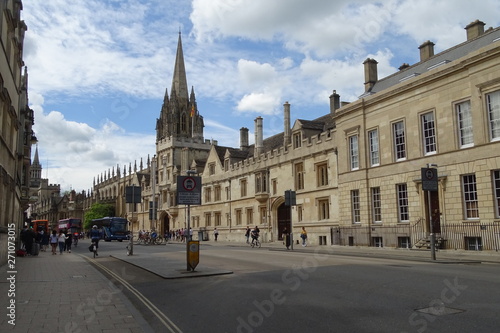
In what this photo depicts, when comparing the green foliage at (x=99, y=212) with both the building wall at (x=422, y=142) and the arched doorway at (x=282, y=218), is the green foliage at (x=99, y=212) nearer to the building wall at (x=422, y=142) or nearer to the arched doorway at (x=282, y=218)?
the arched doorway at (x=282, y=218)

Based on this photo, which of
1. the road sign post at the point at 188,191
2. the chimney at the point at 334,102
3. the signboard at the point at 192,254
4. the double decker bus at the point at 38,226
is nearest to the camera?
the signboard at the point at 192,254

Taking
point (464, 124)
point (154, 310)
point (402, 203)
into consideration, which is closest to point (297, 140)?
point (402, 203)

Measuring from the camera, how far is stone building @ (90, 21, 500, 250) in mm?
21891

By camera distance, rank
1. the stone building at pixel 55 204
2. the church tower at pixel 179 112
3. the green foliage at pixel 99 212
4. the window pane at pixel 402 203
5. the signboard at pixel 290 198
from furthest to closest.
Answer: the stone building at pixel 55 204
the green foliage at pixel 99 212
the church tower at pixel 179 112
the signboard at pixel 290 198
the window pane at pixel 402 203

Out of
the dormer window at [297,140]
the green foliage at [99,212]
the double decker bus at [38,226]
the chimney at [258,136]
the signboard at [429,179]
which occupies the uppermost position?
the chimney at [258,136]

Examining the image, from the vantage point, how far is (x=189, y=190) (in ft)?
47.8

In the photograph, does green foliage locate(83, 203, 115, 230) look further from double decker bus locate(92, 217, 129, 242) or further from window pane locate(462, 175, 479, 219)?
window pane locate(462, 175, 479, 219)

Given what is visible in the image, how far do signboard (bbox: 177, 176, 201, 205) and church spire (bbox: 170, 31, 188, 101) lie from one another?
224 ft

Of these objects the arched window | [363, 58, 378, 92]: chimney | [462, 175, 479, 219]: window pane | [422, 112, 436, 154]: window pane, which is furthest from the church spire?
[462, 175, 479, 219]: window pane

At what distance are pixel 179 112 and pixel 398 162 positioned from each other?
58.0 metres

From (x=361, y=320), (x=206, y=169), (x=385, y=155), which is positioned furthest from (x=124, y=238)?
(x=361, y=320)

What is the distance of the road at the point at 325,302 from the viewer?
6.70 meters

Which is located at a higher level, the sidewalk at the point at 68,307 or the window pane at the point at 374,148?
the window pane at the point at 374,148

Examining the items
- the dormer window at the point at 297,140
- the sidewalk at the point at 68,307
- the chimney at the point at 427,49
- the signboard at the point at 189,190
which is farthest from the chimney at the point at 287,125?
the sidewalk at the point at 68,307
